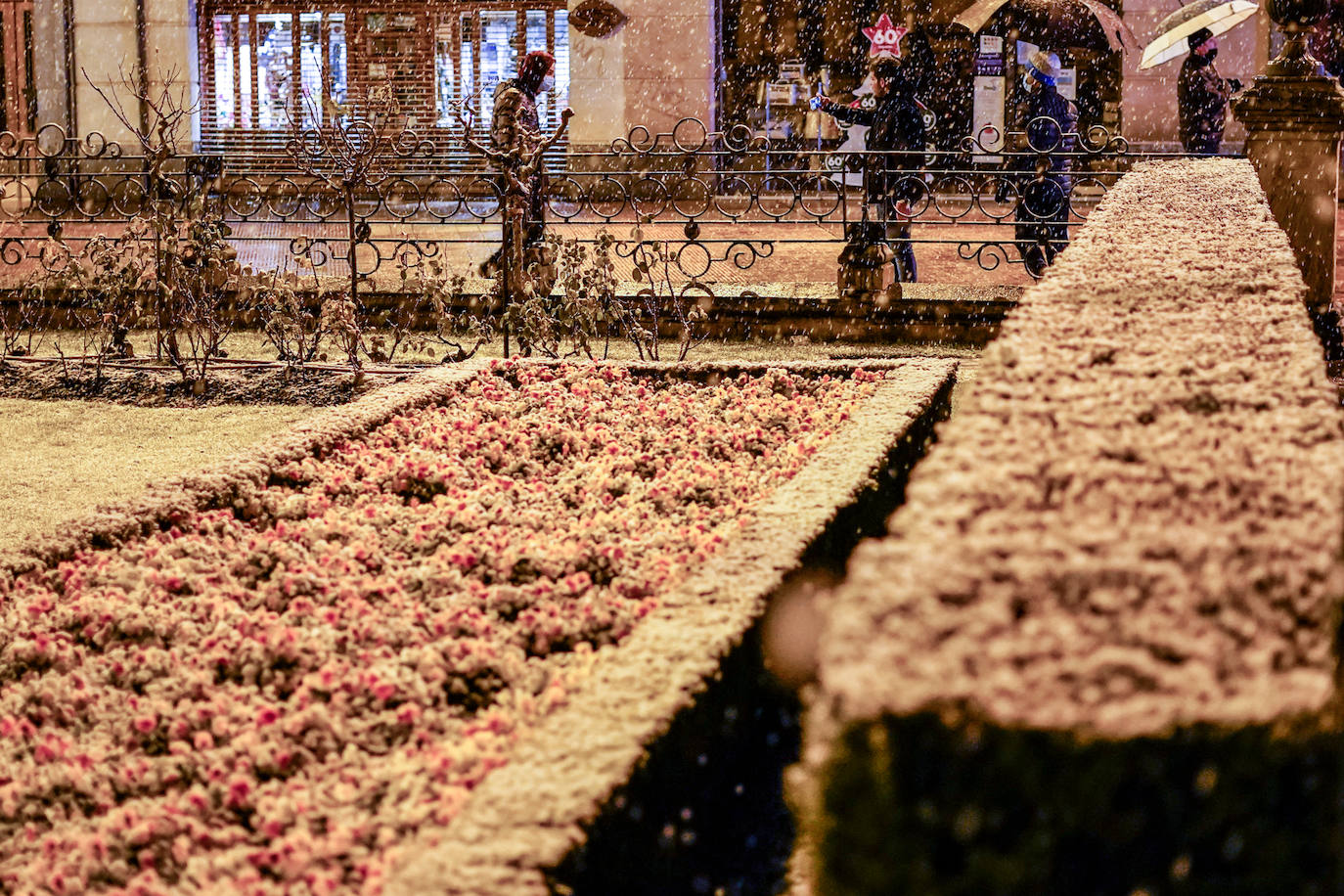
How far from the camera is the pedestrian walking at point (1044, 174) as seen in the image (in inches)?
448

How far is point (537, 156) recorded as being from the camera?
921 cm

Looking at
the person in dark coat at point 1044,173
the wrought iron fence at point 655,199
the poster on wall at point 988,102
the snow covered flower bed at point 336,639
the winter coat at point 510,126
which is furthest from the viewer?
the poster on wall at point 988,102

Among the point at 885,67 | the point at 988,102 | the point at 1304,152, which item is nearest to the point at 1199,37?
the point at 885,67

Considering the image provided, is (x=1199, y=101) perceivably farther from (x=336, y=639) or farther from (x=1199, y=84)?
(x=336, y=639)

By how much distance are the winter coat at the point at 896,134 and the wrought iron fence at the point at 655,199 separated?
4 cm

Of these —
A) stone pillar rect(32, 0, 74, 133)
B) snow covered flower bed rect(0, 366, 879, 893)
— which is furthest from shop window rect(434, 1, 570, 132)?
snow covered flower bed rect(0, 366, 879, 893)

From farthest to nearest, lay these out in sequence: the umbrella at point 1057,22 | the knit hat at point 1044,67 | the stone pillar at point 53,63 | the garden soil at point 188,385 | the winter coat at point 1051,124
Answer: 1. the stone pillar at point 53,63
2. the umbrella at point 1057,22
3. the knit hat at point 1044,67
4. the winter coat at point 1051,124
5. the garden soil at point 188,385

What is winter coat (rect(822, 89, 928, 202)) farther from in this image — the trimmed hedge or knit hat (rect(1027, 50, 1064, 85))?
the trimmed hedge

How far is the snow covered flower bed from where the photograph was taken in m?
2.85

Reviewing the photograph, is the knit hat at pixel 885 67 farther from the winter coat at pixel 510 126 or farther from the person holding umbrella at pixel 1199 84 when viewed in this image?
the winter coat at pixel 510 126

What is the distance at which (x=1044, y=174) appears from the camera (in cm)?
1136

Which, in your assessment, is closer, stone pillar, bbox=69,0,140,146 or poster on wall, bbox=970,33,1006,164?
stone pillar, bbox=69,0,140,146

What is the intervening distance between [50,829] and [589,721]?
1.18m

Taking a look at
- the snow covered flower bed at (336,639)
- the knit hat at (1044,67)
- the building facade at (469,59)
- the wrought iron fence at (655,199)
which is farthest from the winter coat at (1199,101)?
the snow covered flower bed at (336,639)
